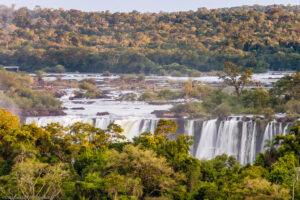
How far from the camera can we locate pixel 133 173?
1490 cm

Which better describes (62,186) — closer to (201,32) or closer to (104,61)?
(104,61)

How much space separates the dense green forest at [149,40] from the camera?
188ft

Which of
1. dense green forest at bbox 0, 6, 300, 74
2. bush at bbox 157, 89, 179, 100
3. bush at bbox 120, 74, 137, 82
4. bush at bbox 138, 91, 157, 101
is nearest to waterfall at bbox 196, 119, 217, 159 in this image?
bush at bbox 157, 89, 179, 100

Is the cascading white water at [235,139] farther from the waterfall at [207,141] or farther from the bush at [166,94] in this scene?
the bush at [166,94]

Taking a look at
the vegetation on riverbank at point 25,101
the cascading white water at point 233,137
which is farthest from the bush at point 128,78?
the cascading white water at point 233,137

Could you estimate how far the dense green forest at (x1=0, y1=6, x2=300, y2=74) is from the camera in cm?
5740

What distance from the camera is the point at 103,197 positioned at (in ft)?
47.4

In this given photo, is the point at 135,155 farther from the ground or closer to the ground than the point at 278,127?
farther from the ground

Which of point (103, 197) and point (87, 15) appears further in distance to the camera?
point (87, 15)

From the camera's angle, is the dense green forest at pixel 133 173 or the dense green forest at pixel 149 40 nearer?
the dense green forest at pixel 133 173

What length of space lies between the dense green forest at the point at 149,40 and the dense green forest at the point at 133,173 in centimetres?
3677

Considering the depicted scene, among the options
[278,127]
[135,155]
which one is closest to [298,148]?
[135,155]

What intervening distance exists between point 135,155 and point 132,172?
50cm

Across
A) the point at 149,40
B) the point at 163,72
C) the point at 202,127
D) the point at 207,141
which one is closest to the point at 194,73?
the point at 163,72
